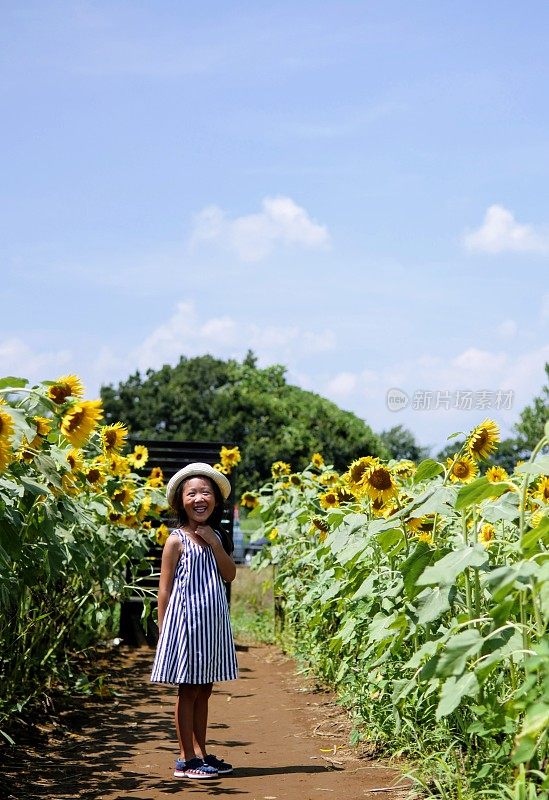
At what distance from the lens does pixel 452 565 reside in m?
3.09

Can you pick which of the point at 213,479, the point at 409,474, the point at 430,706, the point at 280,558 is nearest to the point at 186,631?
the point at 213,479

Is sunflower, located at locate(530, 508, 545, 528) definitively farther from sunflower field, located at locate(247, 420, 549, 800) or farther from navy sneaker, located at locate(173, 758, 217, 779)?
navy sneaker, located at locate(173, 758, 217, 779)

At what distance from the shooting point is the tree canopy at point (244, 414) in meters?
42.1

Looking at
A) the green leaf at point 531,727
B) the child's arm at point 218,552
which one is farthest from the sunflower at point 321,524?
the green leaf at point 531,727

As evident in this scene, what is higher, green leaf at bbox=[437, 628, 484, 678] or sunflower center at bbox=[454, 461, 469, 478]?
sunflower center at bbox=[454, 461, 469, 478]

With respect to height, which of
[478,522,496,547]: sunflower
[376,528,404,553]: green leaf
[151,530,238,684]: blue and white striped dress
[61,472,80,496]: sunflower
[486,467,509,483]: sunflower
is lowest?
[151,530,238,684]: blue and white striped dress

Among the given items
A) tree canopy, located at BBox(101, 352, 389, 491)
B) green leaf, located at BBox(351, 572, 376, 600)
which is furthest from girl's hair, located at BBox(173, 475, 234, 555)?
tree canopy, located at BBox(101, 352, 389, 491)

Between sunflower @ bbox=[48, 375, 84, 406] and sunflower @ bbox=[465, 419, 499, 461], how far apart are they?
5.06 feet

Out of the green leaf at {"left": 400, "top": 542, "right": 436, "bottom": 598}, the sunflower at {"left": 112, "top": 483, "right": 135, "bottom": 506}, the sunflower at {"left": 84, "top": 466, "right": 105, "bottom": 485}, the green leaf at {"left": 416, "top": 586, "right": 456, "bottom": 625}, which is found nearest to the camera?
the green leaf at {"left": 416, "top": 586, "right": 456, "bottom": 625}

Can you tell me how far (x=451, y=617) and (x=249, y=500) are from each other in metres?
5.19

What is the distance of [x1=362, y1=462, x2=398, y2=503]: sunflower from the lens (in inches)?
190

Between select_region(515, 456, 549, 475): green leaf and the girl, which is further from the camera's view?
the girl

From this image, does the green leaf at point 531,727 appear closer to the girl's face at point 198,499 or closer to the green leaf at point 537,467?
the green leaf at point 537,467

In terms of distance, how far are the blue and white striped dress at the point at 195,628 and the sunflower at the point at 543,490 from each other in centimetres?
151
